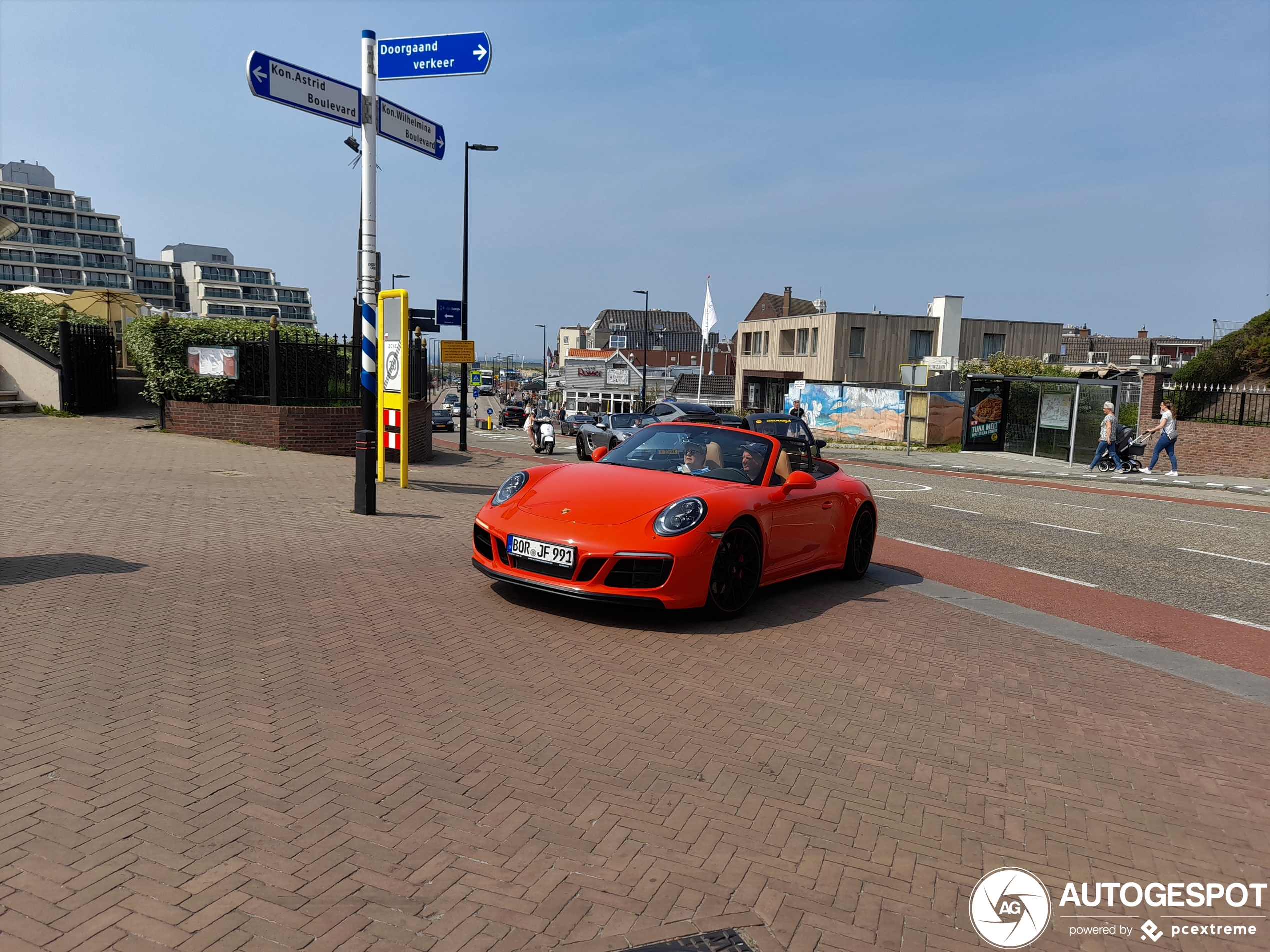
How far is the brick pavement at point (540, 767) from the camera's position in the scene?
2.77 meters

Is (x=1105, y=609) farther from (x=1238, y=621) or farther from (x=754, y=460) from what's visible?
(x=754, y=460)

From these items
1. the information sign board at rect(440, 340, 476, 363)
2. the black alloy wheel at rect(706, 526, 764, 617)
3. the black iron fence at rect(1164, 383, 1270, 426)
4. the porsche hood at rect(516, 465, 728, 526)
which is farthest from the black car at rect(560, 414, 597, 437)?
the black alloy wheel at rect(706, 526, 764, 617)

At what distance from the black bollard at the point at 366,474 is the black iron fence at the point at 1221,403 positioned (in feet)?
77.6

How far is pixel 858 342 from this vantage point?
166ft

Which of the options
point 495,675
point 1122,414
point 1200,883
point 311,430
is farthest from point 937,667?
point 1122,414

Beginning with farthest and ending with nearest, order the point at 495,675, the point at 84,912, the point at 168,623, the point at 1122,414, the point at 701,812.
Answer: the point at 1122,414, the point at 168,623, the point at 495,675, the point at 701,812, the point at 84,912

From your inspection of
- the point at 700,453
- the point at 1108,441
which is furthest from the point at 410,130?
the point at 1108,441

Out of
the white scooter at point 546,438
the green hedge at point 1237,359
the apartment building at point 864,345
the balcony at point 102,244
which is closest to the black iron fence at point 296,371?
the white scooter at point 546,438

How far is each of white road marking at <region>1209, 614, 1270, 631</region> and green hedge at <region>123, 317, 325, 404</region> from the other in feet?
46.1

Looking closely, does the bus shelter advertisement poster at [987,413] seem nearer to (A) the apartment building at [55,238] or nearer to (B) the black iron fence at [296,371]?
(B) the black iron fence at [296,371]

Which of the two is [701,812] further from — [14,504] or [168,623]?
[14,504]

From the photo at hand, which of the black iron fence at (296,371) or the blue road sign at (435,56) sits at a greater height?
the blue road sign at (435,56)

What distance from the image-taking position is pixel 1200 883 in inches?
126

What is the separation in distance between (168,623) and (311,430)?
35.0ft
